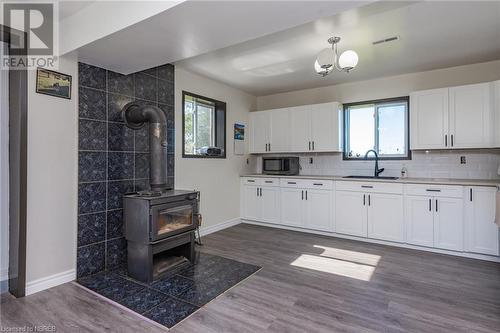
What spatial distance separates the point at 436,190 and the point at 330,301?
224 cm

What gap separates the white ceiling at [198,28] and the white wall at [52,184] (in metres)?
0.55

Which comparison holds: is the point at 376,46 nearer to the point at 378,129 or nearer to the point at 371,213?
the point at 378,129

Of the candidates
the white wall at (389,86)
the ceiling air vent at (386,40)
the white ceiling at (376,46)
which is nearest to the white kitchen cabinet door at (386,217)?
the white wall at (389,86)

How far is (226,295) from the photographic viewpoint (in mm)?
2350

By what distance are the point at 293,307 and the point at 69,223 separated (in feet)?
7.48

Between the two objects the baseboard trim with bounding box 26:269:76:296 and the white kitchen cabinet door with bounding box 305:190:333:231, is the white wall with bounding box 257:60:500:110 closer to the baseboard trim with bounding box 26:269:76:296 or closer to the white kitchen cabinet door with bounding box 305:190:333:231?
the white kitchen cabinet door with bounding box 305:190:333:231

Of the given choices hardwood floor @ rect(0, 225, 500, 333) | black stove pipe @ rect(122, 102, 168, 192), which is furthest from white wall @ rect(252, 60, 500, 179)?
black stove pipe @ rect(122, 102, 168, 192)

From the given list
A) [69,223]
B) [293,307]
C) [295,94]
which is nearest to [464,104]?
[295,94]

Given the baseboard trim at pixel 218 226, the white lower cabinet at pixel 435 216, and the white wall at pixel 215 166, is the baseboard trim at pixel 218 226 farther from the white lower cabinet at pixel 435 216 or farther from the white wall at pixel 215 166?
the white lower cabinet at pixel 435 216

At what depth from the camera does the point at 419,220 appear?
353cm

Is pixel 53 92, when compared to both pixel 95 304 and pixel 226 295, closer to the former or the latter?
pixel 95 304

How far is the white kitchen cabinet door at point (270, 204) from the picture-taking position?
4.72 m
